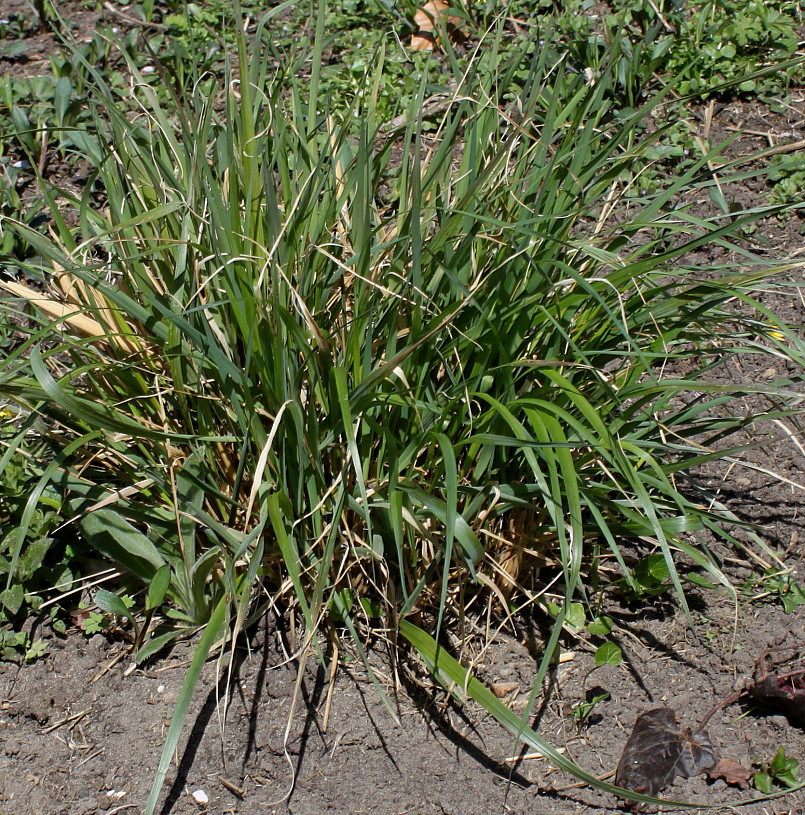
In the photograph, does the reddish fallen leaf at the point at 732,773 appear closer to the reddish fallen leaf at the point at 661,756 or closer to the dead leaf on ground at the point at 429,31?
the reddish fallen leaf at the point at 661,756

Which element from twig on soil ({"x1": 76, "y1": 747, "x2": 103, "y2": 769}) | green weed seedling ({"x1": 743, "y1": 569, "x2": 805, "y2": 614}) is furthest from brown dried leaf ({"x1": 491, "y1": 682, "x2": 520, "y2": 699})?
twig on soil ({"x1": 76, "y1": 747, "x2": 103, "y2": 769})

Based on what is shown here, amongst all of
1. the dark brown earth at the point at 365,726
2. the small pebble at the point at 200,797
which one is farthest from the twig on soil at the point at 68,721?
the small pebble at the point at 200,797

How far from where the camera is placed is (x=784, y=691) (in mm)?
1646

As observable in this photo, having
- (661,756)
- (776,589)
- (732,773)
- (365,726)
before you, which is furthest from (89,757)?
(776,589)

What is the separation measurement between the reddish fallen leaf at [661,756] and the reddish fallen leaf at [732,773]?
14 mm

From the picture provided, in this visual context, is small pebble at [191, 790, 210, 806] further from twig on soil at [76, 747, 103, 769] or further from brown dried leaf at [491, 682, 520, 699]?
brown dried leaf at [491, 682, 520, 699]

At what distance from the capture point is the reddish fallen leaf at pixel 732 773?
1598mm

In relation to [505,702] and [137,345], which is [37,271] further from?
[505,702]

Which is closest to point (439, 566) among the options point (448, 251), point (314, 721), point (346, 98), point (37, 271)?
point (314, 721)

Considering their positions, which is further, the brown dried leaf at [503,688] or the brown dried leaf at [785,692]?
the brown dried leaf at [503,688]

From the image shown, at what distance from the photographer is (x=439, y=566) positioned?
Answer: 5.82 ft

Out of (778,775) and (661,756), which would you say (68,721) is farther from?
(778,775)

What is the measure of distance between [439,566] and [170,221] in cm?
88

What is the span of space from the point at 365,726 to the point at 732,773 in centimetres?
68
